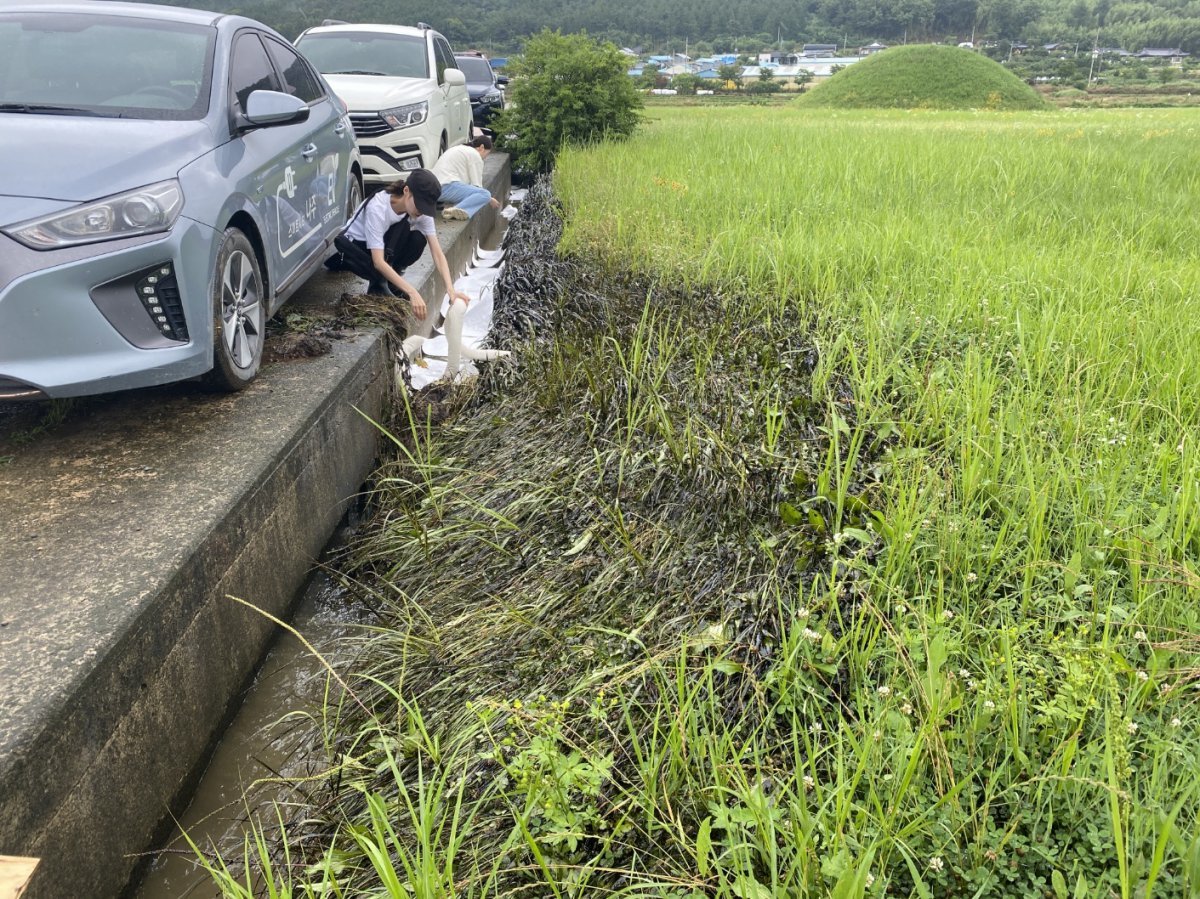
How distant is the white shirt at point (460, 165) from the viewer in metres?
7.67

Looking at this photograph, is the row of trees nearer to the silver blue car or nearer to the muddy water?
the silver blue car

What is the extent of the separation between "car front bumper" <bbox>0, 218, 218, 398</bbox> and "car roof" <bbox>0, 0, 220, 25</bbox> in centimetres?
150

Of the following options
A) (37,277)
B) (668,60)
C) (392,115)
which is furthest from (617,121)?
(668,60)

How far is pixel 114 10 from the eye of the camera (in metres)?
3.93

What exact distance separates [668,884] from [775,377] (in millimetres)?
2540

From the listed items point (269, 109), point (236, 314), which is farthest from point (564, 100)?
point (236, 314)

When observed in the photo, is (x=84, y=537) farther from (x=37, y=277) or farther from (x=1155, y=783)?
(x=1155, y=783)

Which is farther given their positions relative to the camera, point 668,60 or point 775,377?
point 668,60

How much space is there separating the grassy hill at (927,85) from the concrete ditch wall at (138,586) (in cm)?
3474

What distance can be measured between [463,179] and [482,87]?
318 inches

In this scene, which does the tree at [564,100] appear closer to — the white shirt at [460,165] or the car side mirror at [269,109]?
the white shirt at [460,165]

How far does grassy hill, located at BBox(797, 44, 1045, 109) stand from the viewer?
33156 mm

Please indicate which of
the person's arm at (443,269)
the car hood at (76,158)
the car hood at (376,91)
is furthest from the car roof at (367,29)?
the car hood at (76,158)

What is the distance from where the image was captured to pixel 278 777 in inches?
94.7
